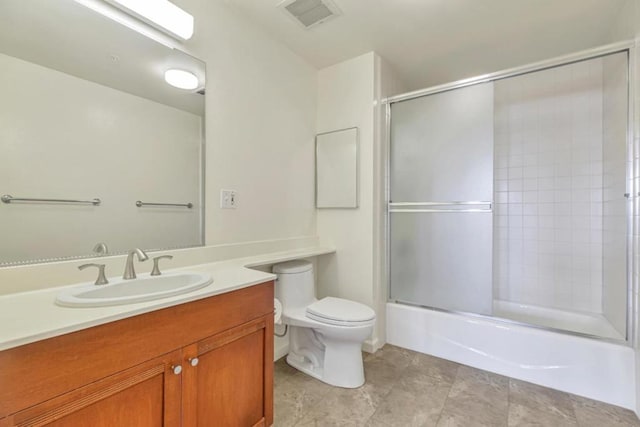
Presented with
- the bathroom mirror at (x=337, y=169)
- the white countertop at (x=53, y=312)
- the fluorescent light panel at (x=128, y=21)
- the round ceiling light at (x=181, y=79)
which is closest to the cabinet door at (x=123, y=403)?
the white countertop at (x=53, y=312)

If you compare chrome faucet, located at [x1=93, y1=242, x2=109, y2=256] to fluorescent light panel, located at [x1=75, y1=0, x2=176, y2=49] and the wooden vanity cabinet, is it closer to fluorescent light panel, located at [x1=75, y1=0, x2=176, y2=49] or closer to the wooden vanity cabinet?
the wooden vanity cabinet

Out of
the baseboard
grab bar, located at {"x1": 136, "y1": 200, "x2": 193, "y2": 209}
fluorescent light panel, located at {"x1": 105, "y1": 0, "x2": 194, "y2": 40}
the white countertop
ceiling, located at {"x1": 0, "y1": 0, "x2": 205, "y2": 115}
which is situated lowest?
the baseboard

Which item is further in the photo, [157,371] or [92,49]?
[92,49]

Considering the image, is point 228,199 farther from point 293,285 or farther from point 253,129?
point 293,285

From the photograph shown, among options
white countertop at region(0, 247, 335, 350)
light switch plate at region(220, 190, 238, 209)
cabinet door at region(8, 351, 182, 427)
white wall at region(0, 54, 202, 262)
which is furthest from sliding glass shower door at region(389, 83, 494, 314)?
cabinet door at region(8, 351, 182, 427)

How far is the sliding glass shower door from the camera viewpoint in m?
2.00

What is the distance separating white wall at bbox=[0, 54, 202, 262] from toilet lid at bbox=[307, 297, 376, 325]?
33.3 inches

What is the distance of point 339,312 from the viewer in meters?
1.75

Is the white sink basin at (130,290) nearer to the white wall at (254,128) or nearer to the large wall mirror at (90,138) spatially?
the large wall mirror at (90,138)

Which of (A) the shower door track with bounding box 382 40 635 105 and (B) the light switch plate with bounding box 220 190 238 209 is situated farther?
(B) the light switch plate with bounding box 220 190 238 209

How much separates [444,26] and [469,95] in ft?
1.60

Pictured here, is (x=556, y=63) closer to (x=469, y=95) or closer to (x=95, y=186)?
(x=469, y=95)

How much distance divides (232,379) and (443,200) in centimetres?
178

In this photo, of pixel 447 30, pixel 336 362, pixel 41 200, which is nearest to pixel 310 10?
pixel 447 30
